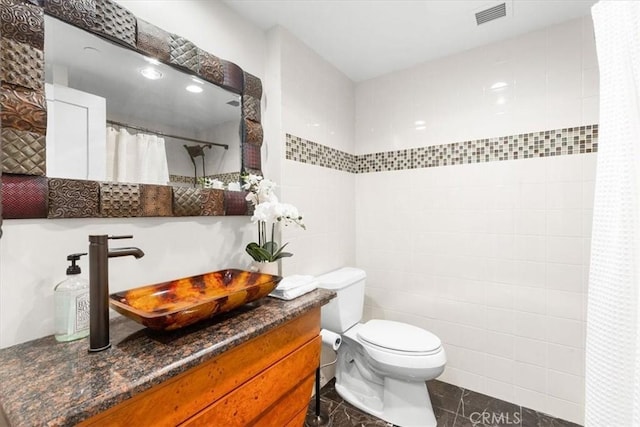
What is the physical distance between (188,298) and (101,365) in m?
0.45

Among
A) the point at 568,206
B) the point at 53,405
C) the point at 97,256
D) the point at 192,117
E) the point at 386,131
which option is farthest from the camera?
the point at 386,131

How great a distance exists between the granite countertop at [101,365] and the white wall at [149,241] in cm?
13

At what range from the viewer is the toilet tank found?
1.88 metres

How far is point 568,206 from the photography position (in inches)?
69.0

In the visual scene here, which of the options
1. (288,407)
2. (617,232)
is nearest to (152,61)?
(288,407)

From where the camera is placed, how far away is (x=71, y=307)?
0.96 meters

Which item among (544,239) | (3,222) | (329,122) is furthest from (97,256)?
(544,239)

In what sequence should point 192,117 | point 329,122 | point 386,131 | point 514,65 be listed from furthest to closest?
1. point 386,131
2. point 329,122
3. point 514,65
4. point 192,117

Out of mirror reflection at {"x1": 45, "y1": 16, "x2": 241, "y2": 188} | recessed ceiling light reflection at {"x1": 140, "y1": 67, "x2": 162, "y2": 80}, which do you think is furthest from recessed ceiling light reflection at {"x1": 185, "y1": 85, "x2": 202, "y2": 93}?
recessed ceiling light reflection at {"x1": 140, "y1": 67, "x2": 162, "y2": 80}

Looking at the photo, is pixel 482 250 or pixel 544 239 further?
pixel 482 250

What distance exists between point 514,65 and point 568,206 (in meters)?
0.92

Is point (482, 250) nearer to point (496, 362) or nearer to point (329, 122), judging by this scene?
point (496, 362)

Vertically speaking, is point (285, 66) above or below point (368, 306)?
above

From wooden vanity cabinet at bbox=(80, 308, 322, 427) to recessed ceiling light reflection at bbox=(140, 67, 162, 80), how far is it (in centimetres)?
114
